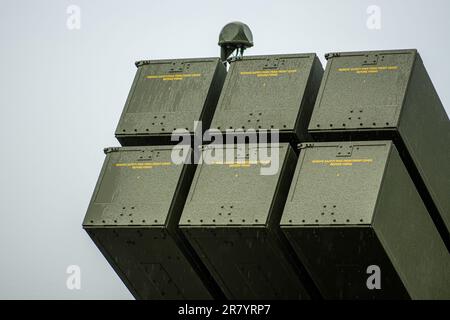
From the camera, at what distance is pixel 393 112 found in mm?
13516

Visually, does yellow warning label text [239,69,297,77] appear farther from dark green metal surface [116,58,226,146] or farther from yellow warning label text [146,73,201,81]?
yellow warning label text [146,73,201,81]

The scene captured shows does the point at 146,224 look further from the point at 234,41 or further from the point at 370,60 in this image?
the point at 234,41

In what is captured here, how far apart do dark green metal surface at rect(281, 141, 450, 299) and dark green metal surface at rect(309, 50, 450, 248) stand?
26 cm

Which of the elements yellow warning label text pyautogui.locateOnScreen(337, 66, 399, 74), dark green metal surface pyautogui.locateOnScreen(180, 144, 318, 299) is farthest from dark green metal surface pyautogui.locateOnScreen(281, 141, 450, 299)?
yellow warning label text pyautogui.locateOnScreen(337, 66, 399, 74)

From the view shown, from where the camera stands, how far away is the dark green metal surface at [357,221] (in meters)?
12.7

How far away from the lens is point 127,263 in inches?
557

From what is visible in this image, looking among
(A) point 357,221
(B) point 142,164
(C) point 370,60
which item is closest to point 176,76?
(B) point 142,164

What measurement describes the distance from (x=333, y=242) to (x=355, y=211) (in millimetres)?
393

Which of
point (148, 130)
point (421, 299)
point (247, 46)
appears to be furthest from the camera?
point (247, 46)

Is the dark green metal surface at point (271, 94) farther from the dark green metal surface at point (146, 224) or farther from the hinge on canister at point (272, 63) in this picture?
the dark green metal surface at point (146, 224)

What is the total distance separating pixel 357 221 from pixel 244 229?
114 cm
